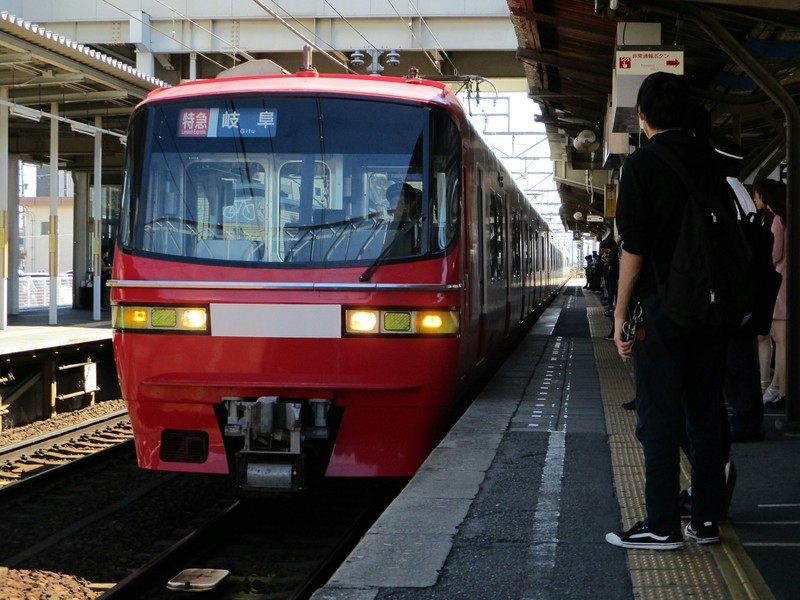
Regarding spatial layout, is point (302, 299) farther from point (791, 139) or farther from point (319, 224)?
point (791, 139)

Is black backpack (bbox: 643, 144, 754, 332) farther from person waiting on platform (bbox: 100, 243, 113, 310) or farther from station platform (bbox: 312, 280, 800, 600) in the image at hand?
person waiting on platform (bbox: 100, 243, 113, 310)

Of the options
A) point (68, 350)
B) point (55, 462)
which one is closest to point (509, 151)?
point (68, 350)

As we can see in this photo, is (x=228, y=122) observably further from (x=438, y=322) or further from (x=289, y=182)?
(x=438, y=322)

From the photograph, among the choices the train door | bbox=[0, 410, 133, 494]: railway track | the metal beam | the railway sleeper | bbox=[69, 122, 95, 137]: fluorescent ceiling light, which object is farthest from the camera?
bbox=[69, 122, 95, 137]: fluorescent ceiling light

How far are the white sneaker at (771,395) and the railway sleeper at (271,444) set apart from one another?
3567mm

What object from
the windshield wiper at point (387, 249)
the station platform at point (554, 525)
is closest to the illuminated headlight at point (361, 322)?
the windshield wiper at point (387, 249)

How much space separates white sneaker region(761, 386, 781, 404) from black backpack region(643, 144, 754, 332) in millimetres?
4417

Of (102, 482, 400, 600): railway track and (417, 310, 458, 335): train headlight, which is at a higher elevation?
(417, 310, 458, 335): train headlight

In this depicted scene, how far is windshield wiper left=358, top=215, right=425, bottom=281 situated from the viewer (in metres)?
6.04

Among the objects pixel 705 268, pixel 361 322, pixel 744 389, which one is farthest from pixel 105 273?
pixel 705 268

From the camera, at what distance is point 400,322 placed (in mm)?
6086

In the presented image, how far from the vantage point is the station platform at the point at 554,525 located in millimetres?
3537

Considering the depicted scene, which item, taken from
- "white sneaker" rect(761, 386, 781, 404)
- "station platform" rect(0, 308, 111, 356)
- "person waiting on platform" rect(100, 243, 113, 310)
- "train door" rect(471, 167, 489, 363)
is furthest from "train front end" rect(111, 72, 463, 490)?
"person waiting on platform" rect(100, 243, 113, 310)

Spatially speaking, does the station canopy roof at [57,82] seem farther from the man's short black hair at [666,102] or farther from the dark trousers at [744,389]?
the man's short black hair at [666,102]
